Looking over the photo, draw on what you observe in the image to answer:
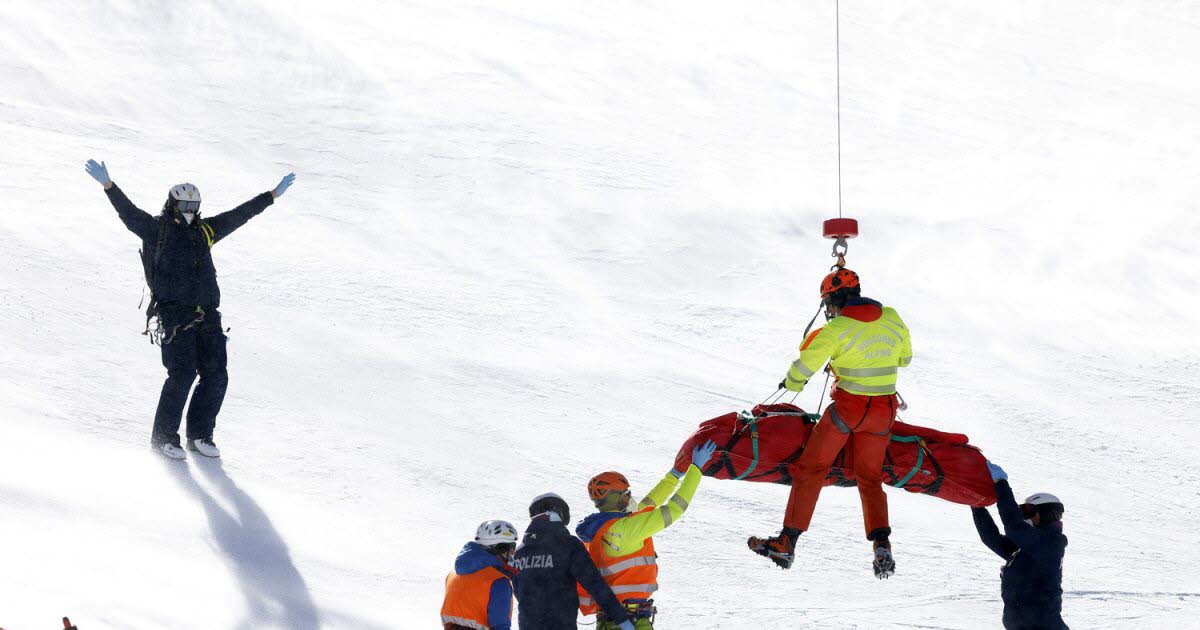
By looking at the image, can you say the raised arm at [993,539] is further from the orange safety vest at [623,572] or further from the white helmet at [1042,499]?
the orange safety vest at [623,572]

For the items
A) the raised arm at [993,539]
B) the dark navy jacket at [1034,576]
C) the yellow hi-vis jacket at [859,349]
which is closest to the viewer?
the dark navy jacket at [1034,576]

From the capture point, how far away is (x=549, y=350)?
13242mm

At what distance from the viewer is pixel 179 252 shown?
8164mm

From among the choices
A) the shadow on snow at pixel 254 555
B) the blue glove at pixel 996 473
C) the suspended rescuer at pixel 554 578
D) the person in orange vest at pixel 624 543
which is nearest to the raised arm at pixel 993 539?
the blue glove at pixel 996 473

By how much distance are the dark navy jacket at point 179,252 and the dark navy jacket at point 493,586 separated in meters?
3.04

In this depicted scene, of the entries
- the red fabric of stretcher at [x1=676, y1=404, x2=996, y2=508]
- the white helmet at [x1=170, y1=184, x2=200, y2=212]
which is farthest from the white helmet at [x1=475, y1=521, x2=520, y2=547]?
the white helmet at [x1=170, y1=184, x2=200, y2=212]

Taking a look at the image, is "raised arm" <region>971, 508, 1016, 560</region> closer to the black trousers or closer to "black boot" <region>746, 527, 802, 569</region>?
"black boot" <region>746, 527, 802, 569</region>

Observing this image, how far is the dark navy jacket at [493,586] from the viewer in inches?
241

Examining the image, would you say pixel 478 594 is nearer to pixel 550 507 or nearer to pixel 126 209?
pixel 550 507

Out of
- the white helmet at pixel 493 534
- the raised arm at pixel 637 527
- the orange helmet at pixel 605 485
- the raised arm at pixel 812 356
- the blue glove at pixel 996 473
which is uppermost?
the raised arm at pixel 812 356

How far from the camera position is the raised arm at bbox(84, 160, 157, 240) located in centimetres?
803

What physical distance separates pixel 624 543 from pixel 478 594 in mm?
762

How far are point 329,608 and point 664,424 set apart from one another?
4.99 meters

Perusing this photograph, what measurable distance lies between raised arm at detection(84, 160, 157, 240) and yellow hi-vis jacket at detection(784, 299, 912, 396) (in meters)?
4.17
